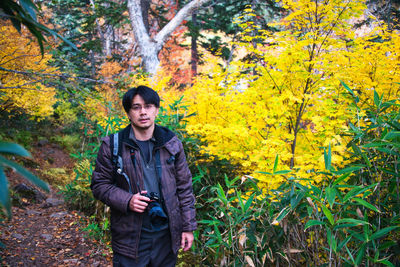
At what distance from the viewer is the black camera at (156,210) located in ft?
5.38

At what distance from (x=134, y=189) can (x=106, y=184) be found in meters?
0.18

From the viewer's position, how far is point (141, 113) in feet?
5.72

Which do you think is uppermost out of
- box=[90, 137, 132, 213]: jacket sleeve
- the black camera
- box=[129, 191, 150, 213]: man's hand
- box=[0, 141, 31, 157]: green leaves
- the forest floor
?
box=[0, 141, 31, 157]: green leaves

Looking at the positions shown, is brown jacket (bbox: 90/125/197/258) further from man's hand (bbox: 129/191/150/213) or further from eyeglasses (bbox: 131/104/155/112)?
eyeglasses (bbox: 131/104/155/112)

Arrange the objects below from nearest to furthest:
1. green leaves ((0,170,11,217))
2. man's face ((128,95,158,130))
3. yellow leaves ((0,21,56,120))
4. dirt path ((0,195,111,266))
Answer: green leaves ((0,170,11,217)) → man's face ((128,95,158,130)) → dirt path ((0,195,111,266)) → yellow leaves ((0,21,56,120))

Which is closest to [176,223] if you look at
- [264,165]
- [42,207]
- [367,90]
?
[264,165]

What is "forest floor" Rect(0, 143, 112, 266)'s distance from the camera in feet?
10.6

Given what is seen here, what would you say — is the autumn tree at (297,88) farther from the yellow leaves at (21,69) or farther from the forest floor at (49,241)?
the yellow leaves at (21,69)

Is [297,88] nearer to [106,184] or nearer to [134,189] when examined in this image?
[134,189]

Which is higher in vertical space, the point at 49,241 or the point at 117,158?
the point at 117,158

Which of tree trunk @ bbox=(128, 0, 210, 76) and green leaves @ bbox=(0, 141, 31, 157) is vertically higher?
tree trunk @ bbox=(128, 0, 210, 76)


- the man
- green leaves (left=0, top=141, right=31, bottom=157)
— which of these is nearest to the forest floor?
the man

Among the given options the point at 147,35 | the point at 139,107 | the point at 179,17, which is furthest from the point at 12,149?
the point at 179,17

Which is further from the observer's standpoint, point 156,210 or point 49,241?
point 49,241
